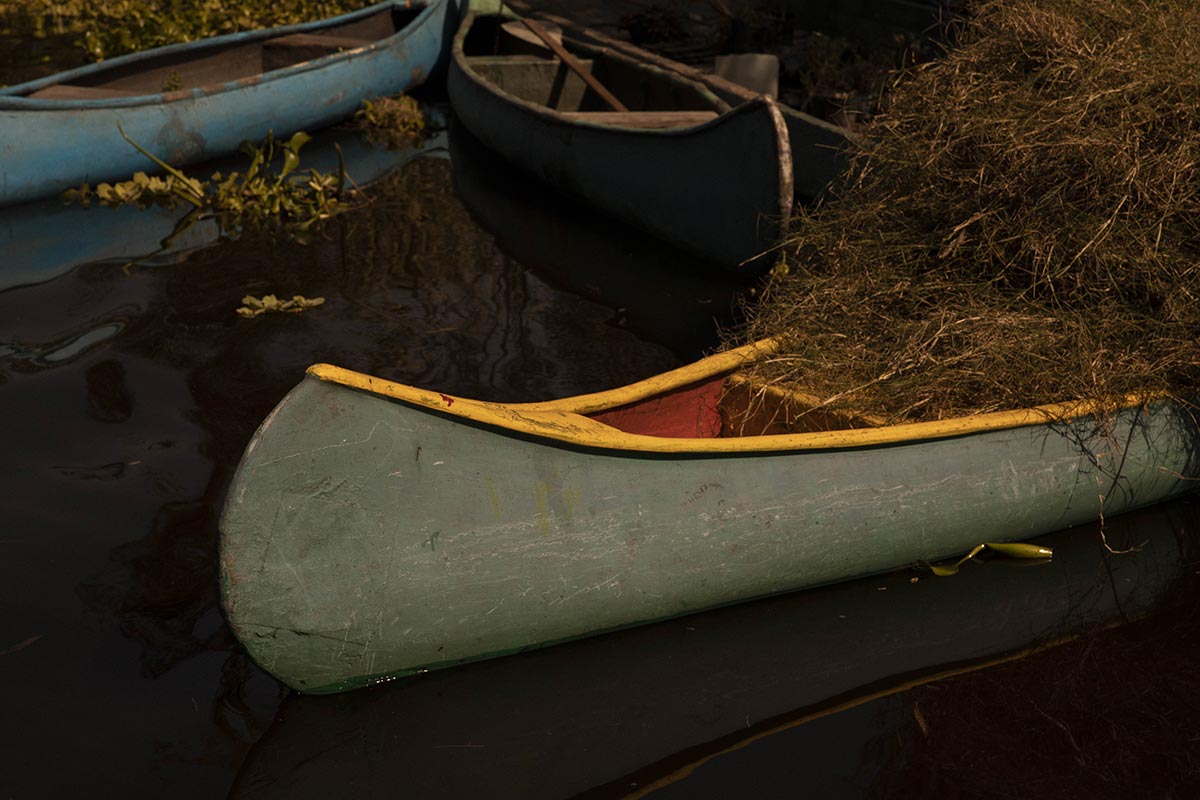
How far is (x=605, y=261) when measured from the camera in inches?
297

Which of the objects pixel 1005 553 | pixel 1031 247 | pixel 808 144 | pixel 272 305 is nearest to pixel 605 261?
pixel 808 144

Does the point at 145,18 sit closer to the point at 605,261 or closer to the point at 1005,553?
the point at 605,261

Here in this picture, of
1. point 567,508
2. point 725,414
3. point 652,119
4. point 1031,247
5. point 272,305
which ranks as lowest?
point 272,305

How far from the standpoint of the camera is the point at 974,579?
14.5ft

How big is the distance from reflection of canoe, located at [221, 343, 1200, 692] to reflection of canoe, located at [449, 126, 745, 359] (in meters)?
2.15

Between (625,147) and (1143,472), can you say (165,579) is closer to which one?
(1143,472)

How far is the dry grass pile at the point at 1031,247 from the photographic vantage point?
444 cm

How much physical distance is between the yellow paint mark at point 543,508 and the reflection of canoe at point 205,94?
18.6 feet

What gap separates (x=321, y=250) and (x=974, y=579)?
4.63m

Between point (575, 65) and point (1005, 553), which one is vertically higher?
point (1005, 553)

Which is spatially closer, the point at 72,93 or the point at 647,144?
the point at 647,144

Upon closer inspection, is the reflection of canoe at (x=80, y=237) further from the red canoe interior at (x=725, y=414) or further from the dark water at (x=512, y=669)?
the red canoe interior at (x=725, y=414)

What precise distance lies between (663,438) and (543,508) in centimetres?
42

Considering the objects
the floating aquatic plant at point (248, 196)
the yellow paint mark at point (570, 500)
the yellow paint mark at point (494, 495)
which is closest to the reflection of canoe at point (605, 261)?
the floating aquatic plant at point (248, 196)
